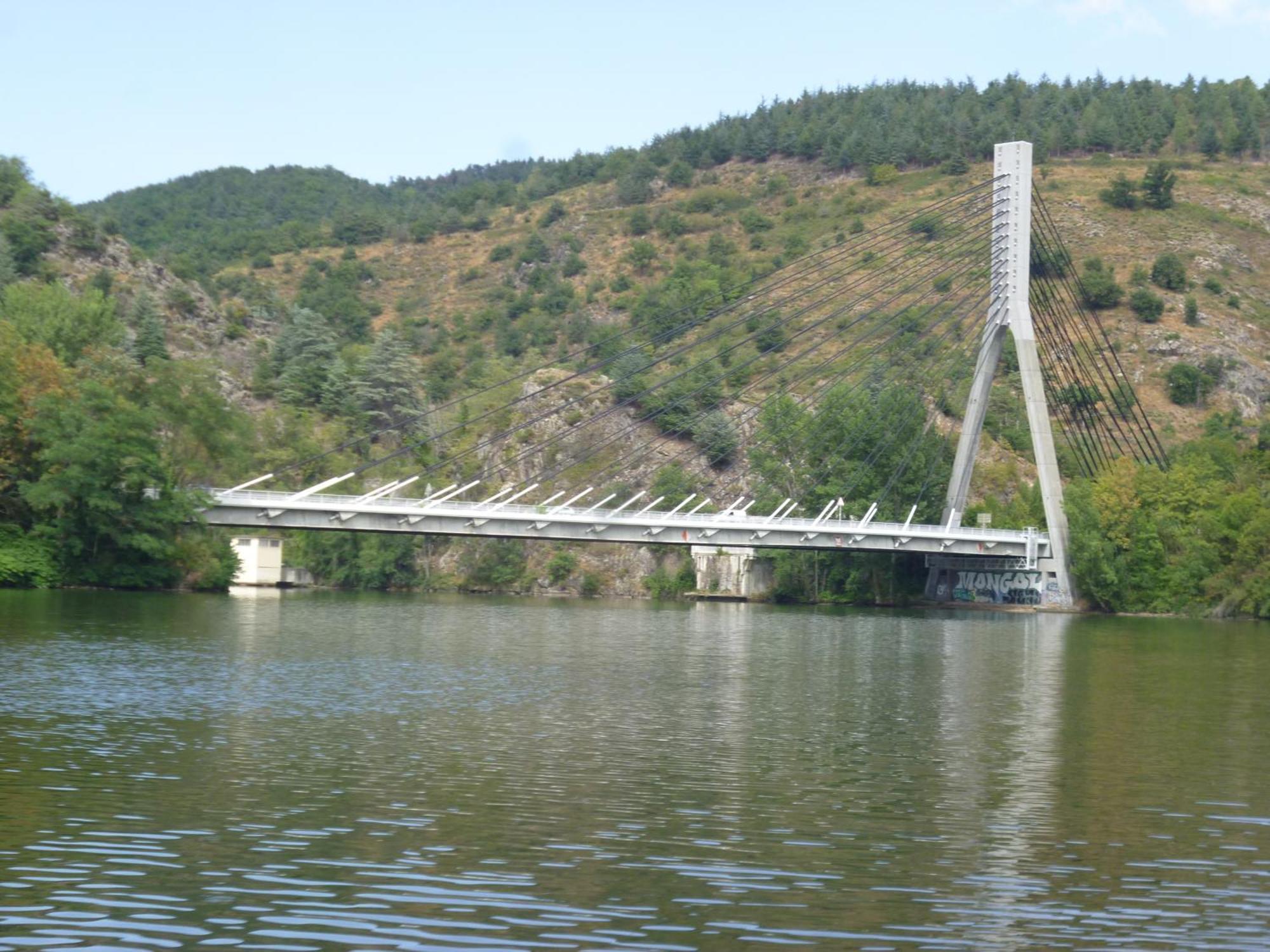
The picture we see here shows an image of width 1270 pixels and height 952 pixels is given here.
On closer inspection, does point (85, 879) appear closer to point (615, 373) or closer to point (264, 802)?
point (264, 802)

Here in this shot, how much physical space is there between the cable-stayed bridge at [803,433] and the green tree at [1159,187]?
46.4 feet

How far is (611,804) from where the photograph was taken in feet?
65.6

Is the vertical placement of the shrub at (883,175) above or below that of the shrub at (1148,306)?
above

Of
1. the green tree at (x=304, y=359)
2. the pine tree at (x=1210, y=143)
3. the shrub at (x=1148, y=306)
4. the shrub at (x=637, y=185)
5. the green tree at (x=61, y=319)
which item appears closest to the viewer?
the green tree at (x=61, y=319)

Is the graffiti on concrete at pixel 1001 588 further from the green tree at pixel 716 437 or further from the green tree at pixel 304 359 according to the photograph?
the green tree at pixel 304 359

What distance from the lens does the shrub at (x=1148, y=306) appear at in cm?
12938

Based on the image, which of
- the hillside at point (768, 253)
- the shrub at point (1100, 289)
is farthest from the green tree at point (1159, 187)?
the shrub at point (1100, 289)

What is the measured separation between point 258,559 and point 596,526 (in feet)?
96.1

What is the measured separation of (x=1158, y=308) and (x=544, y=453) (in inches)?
2033

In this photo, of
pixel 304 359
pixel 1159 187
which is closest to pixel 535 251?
pixel 304 359

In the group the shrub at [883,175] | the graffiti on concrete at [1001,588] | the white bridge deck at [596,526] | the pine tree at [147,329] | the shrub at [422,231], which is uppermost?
the shrub at [883,175]

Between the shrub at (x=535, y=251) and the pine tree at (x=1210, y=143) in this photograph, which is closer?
the pine tree at (x=1210, y=143)

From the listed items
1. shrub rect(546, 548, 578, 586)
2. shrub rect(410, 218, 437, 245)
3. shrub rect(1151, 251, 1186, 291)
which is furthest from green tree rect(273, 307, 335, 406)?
shrub rect(1151, 251, 1186, 291)

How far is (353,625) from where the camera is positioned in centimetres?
5678
